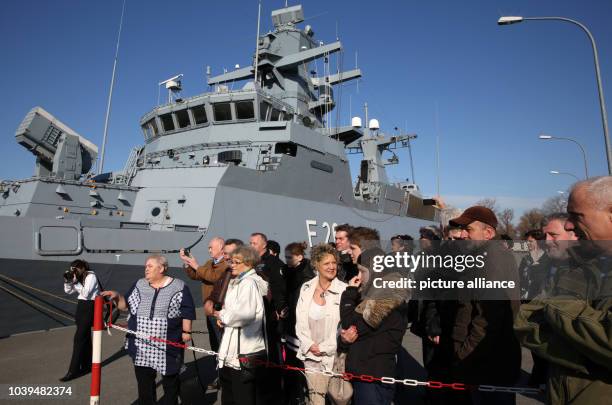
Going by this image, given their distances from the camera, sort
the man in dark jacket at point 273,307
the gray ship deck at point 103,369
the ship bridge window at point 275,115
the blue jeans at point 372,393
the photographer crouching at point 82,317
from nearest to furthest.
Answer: the blue jeans at point 372,393 → the man in dark jacket at point 273,307 → the gray ship deck at point 103,369 → the photographer crouching at point 82,317 → the ship bridge window at point 275,115

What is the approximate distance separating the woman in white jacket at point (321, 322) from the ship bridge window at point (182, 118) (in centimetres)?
1072

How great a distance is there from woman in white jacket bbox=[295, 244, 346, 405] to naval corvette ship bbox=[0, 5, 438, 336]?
5.63 meters

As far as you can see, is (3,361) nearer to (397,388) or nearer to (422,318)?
(397,388)

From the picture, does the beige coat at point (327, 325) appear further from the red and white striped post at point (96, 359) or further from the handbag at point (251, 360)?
the red and white striped post at point (96, 359)

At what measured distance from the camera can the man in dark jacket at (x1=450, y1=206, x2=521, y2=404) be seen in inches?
90.4

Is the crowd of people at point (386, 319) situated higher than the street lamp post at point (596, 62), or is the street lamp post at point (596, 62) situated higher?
the street lamp post at point (596, 62)

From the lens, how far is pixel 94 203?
12469mm

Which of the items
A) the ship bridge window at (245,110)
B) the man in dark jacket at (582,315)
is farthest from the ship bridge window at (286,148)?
the man in dark jacket at (582,315)

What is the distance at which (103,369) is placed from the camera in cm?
493

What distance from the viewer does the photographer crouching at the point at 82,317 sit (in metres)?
4.61

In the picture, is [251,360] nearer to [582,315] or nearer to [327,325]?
[327,325]

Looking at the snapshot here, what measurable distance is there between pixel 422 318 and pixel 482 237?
3.84 feet

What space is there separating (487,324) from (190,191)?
785 cm

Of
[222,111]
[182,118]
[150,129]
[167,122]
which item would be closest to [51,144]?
[150,129]
